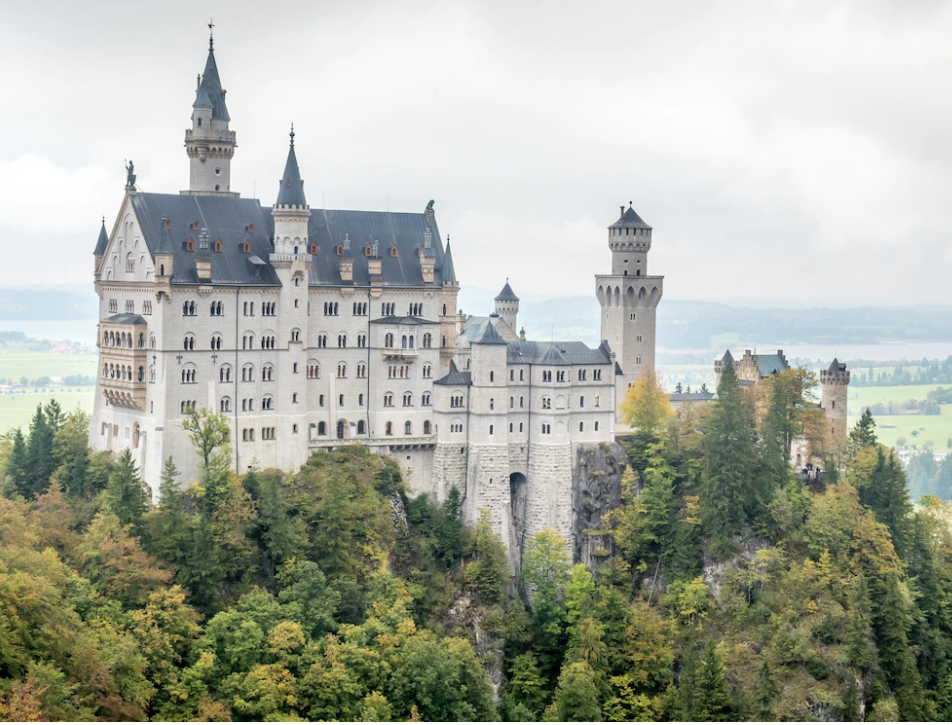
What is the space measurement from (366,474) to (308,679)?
1660 centimetres

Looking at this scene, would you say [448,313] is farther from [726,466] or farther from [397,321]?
[726,466]

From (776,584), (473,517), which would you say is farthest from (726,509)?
(473,517)

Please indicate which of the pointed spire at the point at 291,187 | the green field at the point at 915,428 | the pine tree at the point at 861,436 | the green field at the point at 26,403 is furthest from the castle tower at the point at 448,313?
the green field at the point at 915,428

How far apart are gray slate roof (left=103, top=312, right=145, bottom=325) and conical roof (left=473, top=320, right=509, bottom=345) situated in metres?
21.1

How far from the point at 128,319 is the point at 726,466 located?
38.0m

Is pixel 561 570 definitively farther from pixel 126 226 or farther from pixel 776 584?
pixel 126 226

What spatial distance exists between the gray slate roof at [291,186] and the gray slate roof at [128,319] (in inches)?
438

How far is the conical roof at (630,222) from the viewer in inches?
4072

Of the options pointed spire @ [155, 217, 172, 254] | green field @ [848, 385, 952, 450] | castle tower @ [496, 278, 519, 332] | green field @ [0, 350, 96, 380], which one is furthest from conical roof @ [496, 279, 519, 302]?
green field @ [848, 385, 952, 450]

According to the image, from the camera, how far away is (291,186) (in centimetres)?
9025

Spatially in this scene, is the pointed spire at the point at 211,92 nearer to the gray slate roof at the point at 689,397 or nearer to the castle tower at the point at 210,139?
the castle tower at the point at 210,139

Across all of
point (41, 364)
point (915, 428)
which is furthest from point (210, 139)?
point (915, 428)

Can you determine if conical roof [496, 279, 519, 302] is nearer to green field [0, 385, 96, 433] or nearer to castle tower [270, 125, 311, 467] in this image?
castle tower [270, 125, 311, 467]

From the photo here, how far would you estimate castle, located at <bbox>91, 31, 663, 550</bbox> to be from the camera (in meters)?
86.8
